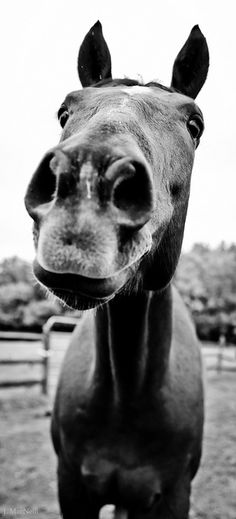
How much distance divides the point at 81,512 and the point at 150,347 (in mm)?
1341

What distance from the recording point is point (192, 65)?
251 centimetres

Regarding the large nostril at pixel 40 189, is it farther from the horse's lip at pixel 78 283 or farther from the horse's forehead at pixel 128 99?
the horse's forehead at pixel 128 99

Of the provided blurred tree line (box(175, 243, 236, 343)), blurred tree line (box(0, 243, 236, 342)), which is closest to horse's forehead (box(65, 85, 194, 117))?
blurred tree line (box(0, 243, 236, 342))

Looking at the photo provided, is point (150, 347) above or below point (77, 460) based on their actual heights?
above

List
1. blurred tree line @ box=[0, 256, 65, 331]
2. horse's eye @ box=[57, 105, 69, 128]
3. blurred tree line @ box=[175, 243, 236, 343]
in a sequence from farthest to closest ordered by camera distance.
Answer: blurred tree line @ box=[175, 243, 236, 343], blurred tree line @ box=[0, 256, 65, 331], horse's eye @ box=[57, 105, 69, 128]

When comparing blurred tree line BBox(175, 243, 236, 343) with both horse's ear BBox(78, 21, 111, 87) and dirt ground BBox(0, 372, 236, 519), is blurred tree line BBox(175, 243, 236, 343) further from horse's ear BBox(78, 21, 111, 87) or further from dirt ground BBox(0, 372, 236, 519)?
horse's ear BBox(78, 21, 111, 87)

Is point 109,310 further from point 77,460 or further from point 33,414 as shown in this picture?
point 33,414

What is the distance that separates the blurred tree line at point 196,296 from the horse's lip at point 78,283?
103ft

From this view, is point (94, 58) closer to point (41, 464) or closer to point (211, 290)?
point (41, 464)

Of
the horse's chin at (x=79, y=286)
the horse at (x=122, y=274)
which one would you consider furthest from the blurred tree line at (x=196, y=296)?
the horse's chin at (x=79, y=286)

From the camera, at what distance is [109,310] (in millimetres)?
2248

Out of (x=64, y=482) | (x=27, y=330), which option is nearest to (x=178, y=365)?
(x=64, y=482)

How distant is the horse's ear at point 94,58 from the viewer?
250 centimetres

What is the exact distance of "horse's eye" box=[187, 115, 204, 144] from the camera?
217cm
